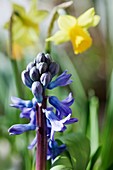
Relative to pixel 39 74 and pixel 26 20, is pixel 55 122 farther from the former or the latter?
pixel 26 20

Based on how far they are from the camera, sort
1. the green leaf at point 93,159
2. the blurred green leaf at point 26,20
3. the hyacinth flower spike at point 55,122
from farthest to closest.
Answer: the blurred green leaf at point 26,20 < the green leaf at point 93,159 < the hyacinth flower spike at point 55,122

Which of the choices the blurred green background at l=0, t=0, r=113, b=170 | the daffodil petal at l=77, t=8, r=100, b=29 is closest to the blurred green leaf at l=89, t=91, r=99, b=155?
the blurred green background at l=0, t=0, r=113, b=170

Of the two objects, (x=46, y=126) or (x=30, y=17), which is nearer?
(x=46, y=126)

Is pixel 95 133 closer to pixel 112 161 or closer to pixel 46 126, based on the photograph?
pixel 112 161

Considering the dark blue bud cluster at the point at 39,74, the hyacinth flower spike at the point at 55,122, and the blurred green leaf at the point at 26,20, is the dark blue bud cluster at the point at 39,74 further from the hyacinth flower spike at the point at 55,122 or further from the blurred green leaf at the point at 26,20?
the blurred green leaf at the point at 26,20

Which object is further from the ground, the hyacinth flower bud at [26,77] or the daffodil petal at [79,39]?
the daffodil petal at [79,39]

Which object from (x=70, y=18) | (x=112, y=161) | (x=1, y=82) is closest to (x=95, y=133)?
(x=112, y=161)

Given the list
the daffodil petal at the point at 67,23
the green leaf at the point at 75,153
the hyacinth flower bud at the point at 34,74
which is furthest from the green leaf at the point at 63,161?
the daffodil petal at the point at 67,23
